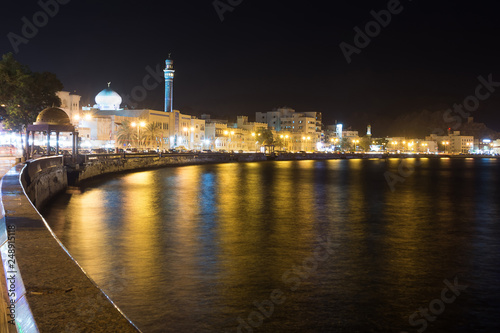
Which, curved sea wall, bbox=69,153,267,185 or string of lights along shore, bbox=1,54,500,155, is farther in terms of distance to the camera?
string of lights along shore, bbox=1,54,500,155

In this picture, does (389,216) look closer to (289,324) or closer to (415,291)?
(415,291)

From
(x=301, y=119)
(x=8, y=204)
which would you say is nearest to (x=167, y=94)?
(x=301, y=119)

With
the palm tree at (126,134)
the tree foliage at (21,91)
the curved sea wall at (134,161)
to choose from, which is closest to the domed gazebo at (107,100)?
the palm tree at (126,134)

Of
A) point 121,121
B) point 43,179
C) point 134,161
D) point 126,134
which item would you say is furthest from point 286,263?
point 121,121

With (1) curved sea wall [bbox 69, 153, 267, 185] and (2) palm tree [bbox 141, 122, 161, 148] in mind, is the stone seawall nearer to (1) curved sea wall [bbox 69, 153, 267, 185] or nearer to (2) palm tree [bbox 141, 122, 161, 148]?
(1) curved sea wall [bbox 69, 153, 267, 185]

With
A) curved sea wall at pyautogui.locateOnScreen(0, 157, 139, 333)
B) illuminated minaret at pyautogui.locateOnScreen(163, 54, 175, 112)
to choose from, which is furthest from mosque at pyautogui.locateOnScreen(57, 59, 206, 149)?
curved sea wall at pyautogui.locateOnScreen(0, 157, 139, 333)

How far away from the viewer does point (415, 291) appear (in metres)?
11.2

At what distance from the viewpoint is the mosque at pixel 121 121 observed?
91.1m

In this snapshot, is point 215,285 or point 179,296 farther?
point 215,285

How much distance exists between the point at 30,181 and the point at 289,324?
16278 mm

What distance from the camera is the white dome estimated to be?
101438mm

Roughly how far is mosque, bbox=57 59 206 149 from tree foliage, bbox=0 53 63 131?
37320 millimetres

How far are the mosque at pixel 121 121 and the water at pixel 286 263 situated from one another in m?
64.2

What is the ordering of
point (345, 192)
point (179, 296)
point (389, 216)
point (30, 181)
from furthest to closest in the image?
point (345, 192) < point (389, 216) < point (30, 181) < point (179, 296)
